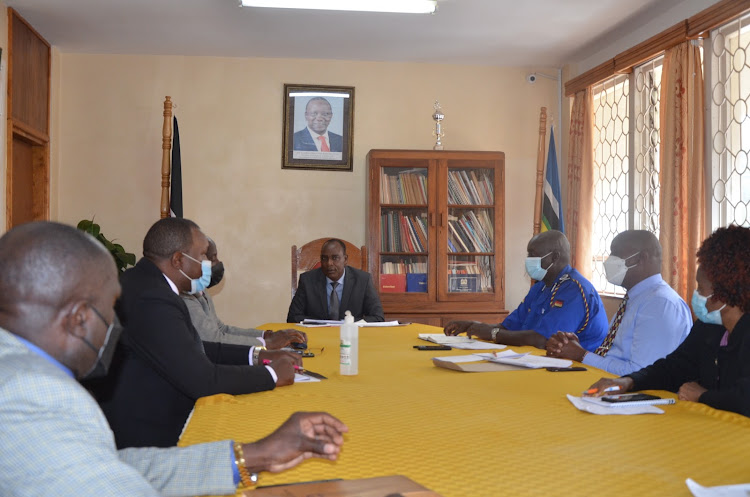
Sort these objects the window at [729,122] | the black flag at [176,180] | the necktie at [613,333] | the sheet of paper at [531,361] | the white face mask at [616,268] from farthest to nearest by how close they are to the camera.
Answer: the black flag at [176,180], the window at [729,122], the white face mask at [616,268], the necktie at [613,333], the sheet of paper at [531,361]

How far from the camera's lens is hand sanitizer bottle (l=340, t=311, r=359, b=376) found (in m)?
2.46

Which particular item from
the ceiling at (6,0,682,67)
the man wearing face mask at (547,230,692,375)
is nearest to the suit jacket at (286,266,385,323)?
the ceiling at (6,0,682,67)

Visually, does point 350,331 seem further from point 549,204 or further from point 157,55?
point 157,55

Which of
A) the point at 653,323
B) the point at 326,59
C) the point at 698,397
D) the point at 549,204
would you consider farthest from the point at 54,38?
the point at 698,397

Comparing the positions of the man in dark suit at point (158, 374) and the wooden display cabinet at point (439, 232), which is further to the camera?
the wooden display cabinet at point (439, 232)

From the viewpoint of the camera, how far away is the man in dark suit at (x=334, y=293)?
5.18 metres

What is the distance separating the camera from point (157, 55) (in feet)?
21.2

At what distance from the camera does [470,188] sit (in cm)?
624

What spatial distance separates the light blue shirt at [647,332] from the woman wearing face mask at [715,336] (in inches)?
15.2

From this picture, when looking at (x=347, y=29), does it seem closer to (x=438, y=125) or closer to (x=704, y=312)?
(x=438, y=125)

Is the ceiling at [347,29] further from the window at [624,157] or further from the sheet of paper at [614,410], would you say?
the sheet of paper at [614,410]

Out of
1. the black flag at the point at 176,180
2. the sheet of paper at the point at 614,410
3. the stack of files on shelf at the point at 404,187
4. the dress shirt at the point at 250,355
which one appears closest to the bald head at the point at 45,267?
the dress shirt at the point at 250,355

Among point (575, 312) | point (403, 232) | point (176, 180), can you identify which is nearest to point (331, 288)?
point (403, 232)

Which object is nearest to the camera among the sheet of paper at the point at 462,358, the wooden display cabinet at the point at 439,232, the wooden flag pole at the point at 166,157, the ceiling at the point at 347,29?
the sheet of paper at the point at 462,358
